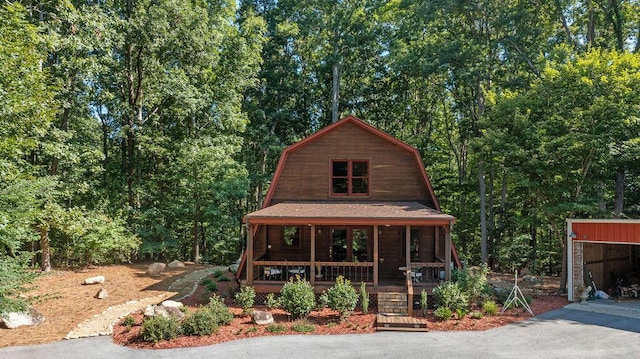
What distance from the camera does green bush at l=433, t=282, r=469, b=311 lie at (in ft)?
40.0

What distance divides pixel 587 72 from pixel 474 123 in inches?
389

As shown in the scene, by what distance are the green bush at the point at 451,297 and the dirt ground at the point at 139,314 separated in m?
0.49

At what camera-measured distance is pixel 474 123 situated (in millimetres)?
25078

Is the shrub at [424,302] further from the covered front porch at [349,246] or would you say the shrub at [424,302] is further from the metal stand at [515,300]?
the metal stand at [515,300]

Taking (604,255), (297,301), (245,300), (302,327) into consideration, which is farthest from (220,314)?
(604,255)

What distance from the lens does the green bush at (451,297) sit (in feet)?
40.0

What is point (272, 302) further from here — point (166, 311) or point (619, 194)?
point (619, 194)

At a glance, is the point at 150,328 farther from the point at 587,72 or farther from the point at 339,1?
the point at 339,1

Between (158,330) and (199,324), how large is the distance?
1.04 m

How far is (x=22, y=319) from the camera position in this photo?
11664 mm

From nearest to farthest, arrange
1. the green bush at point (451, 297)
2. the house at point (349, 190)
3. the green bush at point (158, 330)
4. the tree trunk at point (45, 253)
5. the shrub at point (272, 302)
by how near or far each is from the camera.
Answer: the green bush at point (158, 330)
the green bush at point (451, 297)
the shrub at point (272, 302)
the house at point (349, 190)
the tree trunk at point (45, 253)

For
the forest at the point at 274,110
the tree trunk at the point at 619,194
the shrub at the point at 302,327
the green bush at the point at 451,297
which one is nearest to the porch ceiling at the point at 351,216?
the green bush at the point at 451,297

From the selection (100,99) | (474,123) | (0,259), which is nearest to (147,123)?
(100,99)

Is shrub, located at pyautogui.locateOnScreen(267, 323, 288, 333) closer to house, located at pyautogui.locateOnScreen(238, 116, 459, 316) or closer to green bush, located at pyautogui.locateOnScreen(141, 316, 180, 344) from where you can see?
green bush, located at pyautogui.locateOnScreen(141, 316, 180, 344)
